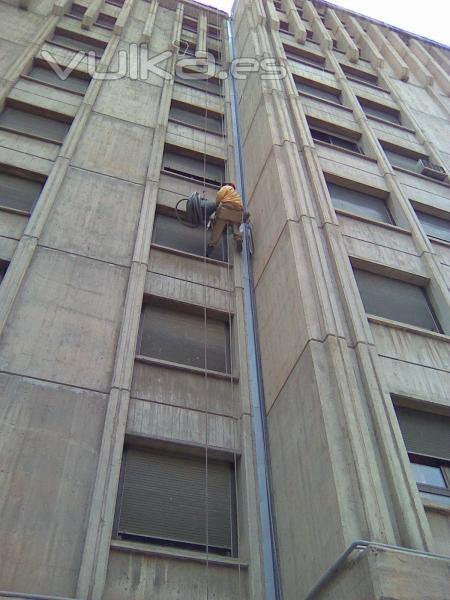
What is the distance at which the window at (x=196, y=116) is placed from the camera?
18.8 m

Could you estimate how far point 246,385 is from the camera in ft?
35.6

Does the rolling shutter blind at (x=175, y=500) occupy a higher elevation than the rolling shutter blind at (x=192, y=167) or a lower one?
lower

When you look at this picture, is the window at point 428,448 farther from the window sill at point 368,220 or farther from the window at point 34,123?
the window at point 34,123

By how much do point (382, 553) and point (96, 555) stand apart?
3.94 m

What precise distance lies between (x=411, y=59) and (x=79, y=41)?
49.9 feet

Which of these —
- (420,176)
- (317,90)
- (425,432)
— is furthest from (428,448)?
(317,90)

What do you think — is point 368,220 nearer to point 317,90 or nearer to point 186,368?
point 186,368

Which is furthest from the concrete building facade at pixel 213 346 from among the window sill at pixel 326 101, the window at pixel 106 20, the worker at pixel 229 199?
the window at pixel 106 20

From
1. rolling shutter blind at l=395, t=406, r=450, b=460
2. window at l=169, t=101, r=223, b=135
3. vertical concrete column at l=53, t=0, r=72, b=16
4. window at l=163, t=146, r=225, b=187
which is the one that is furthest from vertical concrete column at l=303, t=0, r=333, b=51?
rolling shutter blind at l=395, t=406, r=450, b=460

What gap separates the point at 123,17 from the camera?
22.8 meters

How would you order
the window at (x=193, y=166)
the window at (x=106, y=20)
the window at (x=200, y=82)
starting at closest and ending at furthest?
1. the window at (x=193, y=166)
2. the window at (x=200, y=82)
3. the window at (x=106, y=20)

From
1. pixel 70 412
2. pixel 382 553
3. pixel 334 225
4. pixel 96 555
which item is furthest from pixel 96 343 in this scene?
pixel 382 553

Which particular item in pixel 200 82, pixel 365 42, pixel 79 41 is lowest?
pixel 200 82

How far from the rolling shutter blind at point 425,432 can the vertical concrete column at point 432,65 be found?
62.5ft
